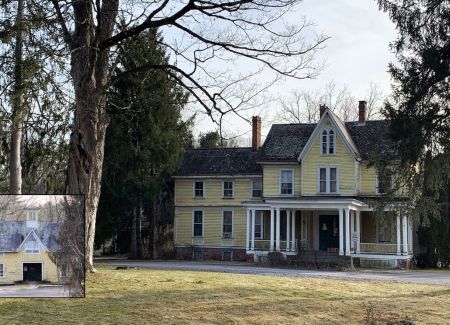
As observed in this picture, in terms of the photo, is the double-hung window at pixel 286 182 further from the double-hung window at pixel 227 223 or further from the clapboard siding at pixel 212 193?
the double-hung window at pixel 227 223

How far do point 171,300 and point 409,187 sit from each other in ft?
42.8

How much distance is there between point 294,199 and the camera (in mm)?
37375

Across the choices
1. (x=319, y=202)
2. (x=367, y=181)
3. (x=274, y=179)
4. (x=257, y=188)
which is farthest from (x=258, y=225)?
(x=367, y=181)

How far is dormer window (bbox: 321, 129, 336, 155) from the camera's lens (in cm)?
3884

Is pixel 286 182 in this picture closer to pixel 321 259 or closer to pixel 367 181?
→ pixel 367 181

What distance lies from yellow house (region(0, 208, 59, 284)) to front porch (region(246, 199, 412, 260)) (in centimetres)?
2782

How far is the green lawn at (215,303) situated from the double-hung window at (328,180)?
69.7 feet

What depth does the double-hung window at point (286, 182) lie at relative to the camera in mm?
40000

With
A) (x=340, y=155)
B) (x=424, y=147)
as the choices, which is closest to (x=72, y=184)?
(x=424, y=147)

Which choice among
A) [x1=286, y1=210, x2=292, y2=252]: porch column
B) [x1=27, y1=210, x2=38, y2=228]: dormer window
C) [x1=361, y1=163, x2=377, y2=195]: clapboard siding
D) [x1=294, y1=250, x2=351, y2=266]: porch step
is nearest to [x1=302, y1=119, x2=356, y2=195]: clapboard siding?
[x1=361, y1=163, x2=377, y2=195]: clapboard siding

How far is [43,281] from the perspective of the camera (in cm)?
938

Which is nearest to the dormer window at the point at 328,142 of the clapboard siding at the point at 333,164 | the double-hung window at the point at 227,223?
the clapboard siding at the point at 333,164

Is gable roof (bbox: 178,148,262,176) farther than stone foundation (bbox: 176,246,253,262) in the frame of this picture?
Yes

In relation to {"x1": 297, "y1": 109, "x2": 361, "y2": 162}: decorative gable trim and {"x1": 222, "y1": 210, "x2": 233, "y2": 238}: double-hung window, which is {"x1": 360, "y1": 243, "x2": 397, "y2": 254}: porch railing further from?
{"x1": 222, "y1": 210, "x2": 233, "y2": 238}: double-hung window
